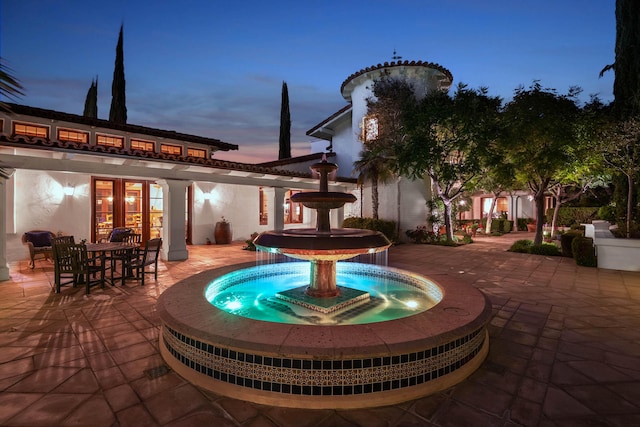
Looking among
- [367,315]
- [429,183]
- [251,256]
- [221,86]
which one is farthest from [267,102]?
[367,315]

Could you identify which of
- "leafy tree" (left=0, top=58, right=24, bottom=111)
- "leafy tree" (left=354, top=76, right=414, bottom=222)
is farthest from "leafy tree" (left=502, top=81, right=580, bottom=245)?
"leafy tree" (left=0, top=58, right=24, bottom=111)

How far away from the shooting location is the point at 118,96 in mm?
20250

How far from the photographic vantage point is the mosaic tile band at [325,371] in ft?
9.76

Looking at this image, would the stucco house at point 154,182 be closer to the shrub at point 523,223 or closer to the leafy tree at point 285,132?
the leafy tree at point 285,132

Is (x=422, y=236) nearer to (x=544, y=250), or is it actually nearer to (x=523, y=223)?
(x=544, y=250)

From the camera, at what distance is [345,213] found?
2006 centimetres

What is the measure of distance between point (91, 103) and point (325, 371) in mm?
28738

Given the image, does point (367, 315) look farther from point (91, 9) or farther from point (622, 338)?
point (91, 9)

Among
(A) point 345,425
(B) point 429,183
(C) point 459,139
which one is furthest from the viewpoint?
(B) point 429,183

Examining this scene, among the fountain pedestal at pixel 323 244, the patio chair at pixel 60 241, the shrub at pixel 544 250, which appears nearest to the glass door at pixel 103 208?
the patio chair at pixel 60 241

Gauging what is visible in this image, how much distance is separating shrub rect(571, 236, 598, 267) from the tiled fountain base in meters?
9.49

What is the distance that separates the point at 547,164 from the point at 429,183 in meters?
5.93

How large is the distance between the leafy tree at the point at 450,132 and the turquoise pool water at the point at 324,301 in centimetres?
858

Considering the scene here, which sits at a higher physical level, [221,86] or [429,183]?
[221,86]
